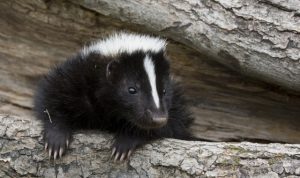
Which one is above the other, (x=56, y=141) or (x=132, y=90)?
(x=132, y=90)

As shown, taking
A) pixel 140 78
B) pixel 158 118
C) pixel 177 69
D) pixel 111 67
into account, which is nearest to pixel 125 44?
pixel 111 67

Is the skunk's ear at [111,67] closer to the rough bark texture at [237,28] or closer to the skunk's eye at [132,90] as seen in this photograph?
the skunk's eye at [132,90]

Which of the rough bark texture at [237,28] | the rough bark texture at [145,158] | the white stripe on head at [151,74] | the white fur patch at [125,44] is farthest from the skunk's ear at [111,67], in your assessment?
the rough bark texture at [237,28]

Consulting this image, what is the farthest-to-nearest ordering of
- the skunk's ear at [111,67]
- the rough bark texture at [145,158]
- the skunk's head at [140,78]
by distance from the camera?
1. the skunk's ear at [111,67]
2. the skunk's head at [140,78]
3. the rough bark texture at [145,158]

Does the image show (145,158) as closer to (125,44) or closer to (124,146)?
(124,146)

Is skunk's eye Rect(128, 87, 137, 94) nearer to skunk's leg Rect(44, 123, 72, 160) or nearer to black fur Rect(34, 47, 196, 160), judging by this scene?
black fur Rect(34, 47, 196, 160)

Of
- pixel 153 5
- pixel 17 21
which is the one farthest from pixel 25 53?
pixel 153 5

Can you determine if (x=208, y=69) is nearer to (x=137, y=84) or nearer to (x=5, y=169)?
(x=137, y=84)
